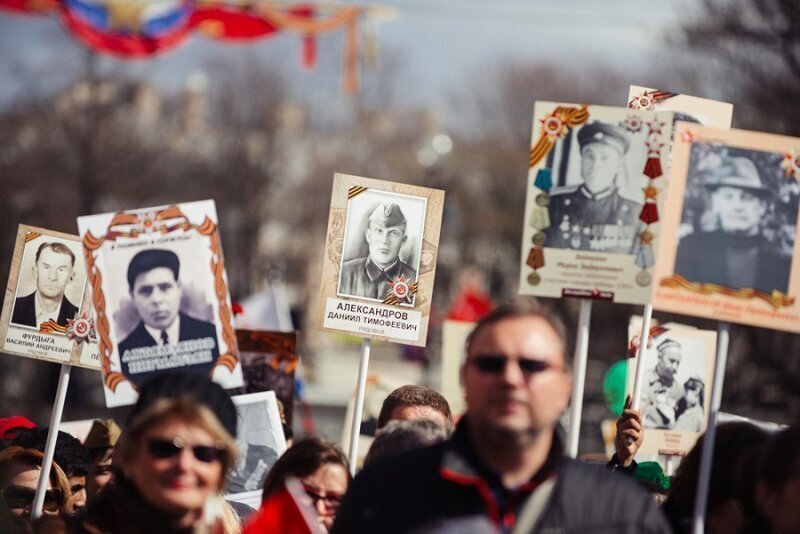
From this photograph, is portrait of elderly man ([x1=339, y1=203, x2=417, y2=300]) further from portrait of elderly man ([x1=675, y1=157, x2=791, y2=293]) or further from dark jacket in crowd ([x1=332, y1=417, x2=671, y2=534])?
dark jacket in crowd ([x1=332, y1=417, x2=671, y2=534])

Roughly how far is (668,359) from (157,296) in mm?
2917

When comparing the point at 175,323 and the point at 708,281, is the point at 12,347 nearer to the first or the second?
the point at 175,323

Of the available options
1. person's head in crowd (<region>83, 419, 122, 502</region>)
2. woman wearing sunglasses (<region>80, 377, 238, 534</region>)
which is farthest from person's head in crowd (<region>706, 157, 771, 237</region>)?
person's head in crowd (<region>83, 419, 122, 502</region>)

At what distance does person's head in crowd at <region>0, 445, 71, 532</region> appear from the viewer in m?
5.55

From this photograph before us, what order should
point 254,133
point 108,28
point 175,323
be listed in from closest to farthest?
point 175,323
point 108,28
point 254,133

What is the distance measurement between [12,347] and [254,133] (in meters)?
33.3

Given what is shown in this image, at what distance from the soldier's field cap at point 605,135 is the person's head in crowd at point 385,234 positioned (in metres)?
1.20

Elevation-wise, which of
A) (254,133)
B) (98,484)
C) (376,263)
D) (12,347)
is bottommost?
(98,484)

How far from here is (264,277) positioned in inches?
1597

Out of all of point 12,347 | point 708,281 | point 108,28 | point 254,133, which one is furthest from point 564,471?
point 254,133

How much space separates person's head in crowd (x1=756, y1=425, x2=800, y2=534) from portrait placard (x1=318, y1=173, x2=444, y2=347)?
2.22m

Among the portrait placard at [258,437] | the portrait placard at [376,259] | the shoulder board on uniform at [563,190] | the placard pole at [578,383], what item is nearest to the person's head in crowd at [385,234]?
the portrait placard at [376,259]

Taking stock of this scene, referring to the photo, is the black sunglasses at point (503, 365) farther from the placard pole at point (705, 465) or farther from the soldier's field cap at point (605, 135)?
the soldier's field cap at point (605, 135)

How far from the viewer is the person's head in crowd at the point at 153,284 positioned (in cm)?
554
